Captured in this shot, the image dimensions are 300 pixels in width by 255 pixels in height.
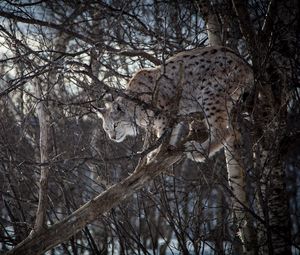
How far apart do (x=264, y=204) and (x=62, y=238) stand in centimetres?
204

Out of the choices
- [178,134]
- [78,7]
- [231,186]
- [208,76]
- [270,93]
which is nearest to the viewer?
[270,93]

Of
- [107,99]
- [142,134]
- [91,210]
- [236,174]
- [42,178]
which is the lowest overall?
[91,210]

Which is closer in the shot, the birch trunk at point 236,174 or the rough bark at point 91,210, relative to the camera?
the rough bark at point 91,210

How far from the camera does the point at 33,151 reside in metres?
7.82

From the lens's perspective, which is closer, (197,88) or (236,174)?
(236,174)

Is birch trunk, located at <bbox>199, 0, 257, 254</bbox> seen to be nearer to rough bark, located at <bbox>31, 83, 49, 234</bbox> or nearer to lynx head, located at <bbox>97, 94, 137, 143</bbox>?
lynx head, located at <bbox>97, 94, 137, 143</bbox>

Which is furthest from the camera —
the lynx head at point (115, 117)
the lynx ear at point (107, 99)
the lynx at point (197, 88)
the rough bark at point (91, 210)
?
the lynx head at point (115, 117)

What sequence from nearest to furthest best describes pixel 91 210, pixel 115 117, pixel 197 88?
1. pixel 91 210
2. pixel 197 88
3. pixel 115 117

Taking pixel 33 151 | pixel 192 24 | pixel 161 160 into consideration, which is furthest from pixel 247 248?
pixel 33 151

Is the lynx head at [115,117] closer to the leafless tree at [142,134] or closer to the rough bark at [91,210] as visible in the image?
the leafless tree at [142,134]

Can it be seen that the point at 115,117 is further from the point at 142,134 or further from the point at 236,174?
the point at 236,174

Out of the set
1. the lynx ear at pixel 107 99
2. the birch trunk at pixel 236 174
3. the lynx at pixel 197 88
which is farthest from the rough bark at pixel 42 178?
the birch trunk at pixel 236 174

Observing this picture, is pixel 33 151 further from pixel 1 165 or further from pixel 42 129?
pixel 42 129

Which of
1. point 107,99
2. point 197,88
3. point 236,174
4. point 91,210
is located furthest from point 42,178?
point 197,88
